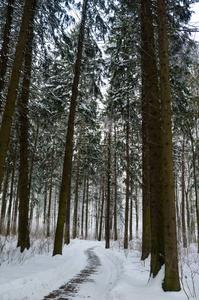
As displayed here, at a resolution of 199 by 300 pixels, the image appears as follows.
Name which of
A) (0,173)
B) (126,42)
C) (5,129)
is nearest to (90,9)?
(126,42)

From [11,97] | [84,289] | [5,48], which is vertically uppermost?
[5,48]

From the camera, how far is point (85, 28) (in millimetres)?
10945

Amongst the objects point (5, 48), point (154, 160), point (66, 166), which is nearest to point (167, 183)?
point (154, 160)

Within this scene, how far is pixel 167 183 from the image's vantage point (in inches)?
188

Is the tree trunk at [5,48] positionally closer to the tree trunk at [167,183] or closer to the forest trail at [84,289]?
the tree trunk at [167,183]

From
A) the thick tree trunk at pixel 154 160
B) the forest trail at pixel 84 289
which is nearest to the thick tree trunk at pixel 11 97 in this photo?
the forest trail at pixel 84 289

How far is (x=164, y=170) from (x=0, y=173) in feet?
14.5

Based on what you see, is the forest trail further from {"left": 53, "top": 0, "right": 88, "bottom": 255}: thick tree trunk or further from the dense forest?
{"left": 53, "top": 0, "right": 88, "bottom": 255}: thick tree trunk

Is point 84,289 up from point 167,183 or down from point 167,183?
down

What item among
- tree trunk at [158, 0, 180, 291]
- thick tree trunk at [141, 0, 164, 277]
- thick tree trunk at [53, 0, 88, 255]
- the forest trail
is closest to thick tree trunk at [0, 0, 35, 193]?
the forest trail

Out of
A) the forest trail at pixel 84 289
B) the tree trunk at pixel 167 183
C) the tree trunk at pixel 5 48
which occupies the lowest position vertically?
the forest trail at pixel 84 289

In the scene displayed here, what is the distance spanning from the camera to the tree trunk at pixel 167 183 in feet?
14.3

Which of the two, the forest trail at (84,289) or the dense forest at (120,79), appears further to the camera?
the dense forest at (120,79)

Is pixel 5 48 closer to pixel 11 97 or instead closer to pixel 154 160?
pixel 11 97
